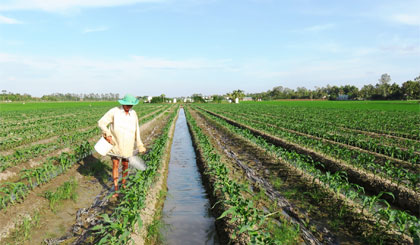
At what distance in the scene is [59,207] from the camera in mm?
5555

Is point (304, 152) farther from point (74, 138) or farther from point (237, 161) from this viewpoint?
point (74, 138)

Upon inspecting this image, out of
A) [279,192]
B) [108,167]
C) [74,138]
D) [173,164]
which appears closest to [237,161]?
[173,164]

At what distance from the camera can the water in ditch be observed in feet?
15.1

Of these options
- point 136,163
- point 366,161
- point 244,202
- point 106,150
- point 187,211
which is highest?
point 106,150

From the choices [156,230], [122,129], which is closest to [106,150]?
[122,129]

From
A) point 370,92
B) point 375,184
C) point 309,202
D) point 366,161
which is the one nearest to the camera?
point 309,202

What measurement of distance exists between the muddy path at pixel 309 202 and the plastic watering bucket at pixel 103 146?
3717 millimetres

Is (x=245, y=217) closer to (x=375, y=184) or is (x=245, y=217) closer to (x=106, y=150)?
(x=106, y=150)

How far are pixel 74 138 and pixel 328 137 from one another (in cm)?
1229

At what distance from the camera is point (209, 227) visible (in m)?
5.00

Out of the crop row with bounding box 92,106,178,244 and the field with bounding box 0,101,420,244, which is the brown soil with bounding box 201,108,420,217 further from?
the crop row with bounding box 92,106,178,244

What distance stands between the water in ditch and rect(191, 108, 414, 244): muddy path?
1.54 meters

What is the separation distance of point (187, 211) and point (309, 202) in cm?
266

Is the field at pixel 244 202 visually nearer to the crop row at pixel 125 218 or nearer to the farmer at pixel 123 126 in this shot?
the crop row at pixel 125 218
